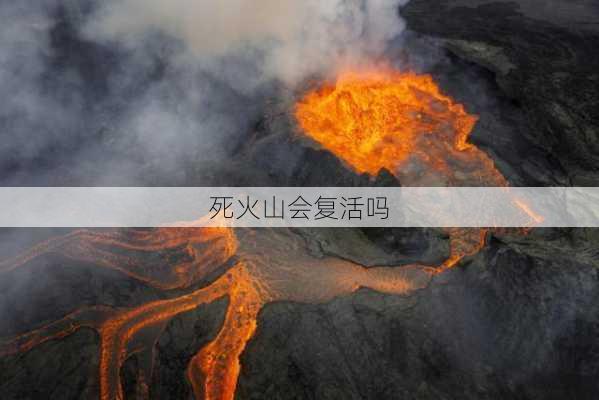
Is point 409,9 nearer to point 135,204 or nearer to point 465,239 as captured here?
point 465,239

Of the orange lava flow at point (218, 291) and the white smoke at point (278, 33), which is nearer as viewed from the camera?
the orange lava flow at point (218, 291)

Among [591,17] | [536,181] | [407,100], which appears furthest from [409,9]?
[536,181]

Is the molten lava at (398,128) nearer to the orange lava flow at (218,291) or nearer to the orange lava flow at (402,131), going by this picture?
the orange lava flow at (402,131)

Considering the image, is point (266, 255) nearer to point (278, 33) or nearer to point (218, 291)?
point (218, 291)

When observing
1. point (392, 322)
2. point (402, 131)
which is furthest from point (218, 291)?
point (402, 131)

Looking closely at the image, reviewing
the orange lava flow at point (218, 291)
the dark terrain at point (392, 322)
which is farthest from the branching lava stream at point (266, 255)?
the dark terrain at point (392, 322)

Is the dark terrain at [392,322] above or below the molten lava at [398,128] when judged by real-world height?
below

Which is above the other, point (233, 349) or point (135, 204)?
point (135, 204)
